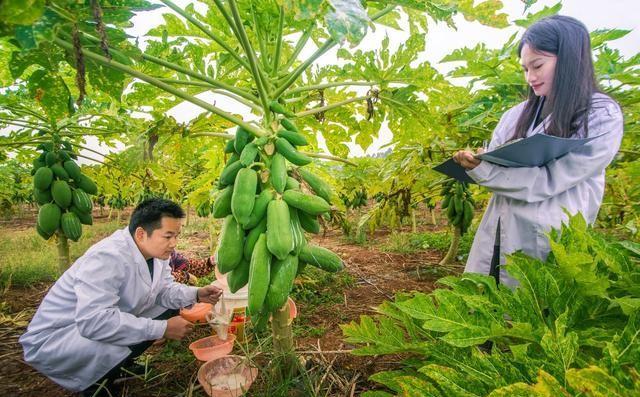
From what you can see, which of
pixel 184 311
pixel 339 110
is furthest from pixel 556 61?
pixel 184 311

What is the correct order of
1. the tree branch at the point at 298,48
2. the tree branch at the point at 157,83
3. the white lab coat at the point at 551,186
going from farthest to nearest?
1. the tree branch at the point at 298,48
2. the white lab coat at the point at 551,186
3. the tree branch at the point at 157,83

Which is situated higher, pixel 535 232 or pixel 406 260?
pixel 535 232

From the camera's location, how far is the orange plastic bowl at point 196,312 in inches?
101

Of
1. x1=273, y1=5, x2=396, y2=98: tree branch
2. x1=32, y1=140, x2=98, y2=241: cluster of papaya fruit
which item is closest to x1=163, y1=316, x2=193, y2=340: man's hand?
x1=273, y1=5, x2=396, y2=98: tree branch

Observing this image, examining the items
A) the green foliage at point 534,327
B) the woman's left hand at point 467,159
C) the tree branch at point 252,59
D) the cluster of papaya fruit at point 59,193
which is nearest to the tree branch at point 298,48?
the tree branch at point 252,59

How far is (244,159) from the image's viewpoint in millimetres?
1399

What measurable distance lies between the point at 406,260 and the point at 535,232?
312 centimetres

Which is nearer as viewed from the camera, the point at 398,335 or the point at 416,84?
the point at 398,335

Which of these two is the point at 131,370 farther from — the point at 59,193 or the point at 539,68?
the point at 539,68

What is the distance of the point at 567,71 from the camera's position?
4.77ft

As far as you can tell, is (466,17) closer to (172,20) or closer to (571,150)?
(571,150)

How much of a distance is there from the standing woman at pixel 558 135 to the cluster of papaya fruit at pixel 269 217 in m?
0.77

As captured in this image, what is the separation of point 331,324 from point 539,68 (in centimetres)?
202

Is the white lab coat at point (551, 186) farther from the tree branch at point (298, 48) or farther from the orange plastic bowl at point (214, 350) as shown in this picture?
the orange plastic bowl at point (214, 350)
